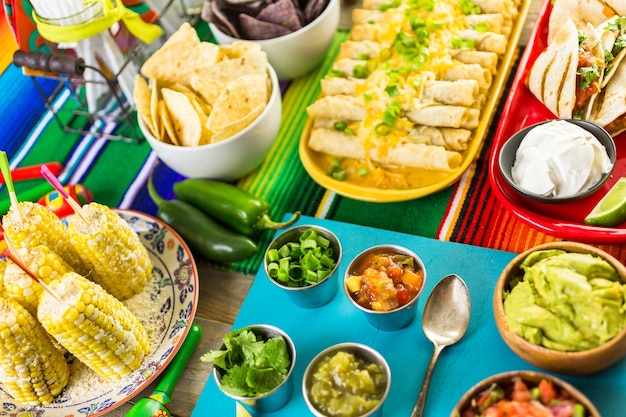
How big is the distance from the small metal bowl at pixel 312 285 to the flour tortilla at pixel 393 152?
0.50 m

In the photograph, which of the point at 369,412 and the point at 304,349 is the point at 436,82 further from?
the point at 369,412

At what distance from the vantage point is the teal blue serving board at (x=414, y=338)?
1.91 meters

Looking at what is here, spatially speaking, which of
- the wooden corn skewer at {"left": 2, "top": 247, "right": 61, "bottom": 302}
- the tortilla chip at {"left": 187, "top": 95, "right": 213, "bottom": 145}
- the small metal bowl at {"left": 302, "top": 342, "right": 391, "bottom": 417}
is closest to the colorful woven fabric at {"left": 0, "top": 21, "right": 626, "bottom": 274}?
Result: the tortilla chip at {"left": 187, "top": 95, "right": 213, "bottom": 145}

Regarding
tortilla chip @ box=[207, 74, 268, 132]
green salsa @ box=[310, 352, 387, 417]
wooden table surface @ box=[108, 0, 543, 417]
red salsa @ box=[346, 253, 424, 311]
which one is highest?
tortilla chip @ box=[207, 74, 268, 132]

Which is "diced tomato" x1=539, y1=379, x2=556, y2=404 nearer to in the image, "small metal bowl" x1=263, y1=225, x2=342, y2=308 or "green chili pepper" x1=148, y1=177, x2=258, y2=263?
"small metal bowl" x1=263, y1=225, x2=342, y2=308

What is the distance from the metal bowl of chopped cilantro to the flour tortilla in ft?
3.05

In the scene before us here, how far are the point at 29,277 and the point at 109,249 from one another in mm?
276

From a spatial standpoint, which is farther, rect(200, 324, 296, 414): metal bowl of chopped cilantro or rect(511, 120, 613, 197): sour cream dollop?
rect(511, 120, 613, 197): sour cream dollop

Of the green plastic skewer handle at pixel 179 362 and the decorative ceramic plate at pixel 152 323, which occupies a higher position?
the decorative ceramic plate at pixel 152 323

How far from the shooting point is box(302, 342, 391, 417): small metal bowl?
5.96 ft

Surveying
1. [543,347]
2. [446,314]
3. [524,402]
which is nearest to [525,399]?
[524,402]

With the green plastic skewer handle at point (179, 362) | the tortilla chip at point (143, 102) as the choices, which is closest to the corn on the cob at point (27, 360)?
the green plastic skewer handle at point (179, 362)

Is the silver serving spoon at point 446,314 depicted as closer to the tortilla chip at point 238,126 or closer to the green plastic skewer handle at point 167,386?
the green plastic skewer handle at point 167,386

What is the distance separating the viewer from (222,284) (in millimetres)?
2539
